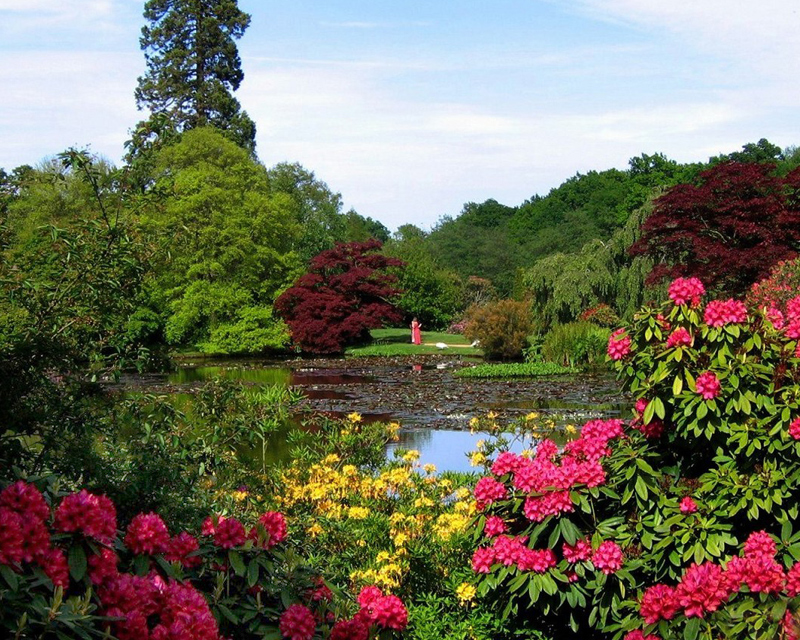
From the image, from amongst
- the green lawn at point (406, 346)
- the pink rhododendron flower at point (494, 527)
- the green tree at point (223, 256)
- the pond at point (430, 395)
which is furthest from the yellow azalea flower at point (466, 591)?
the green tree at point (223, 256)

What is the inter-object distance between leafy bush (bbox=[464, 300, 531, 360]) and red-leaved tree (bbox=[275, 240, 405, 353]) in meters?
4.89

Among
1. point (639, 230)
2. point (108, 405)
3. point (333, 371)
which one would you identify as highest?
point (639, 230)

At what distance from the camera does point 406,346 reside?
107ft

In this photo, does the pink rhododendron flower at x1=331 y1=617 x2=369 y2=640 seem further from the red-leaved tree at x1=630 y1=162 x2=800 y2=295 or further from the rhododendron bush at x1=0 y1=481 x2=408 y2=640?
the red-leaved tree at x1=630 y1=162 x2=800 y2=295

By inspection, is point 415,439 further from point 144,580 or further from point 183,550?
point 144,580

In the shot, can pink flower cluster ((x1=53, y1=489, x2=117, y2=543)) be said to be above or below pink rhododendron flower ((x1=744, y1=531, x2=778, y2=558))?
above

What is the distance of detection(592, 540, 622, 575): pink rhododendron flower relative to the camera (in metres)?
4.00

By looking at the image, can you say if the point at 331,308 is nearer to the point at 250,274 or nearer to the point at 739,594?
the point at 250,274

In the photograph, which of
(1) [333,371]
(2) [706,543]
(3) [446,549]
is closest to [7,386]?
(3) [446,549]

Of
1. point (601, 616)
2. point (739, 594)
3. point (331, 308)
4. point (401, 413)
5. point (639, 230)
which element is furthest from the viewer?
point (331, 308)

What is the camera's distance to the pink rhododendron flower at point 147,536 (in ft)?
8.31

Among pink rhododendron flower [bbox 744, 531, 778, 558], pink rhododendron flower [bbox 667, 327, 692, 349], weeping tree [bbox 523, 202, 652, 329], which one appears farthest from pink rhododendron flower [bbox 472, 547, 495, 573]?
weeping tree [bbox 523, 202, 652, 329]

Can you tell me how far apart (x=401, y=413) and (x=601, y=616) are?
484 inches

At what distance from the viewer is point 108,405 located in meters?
3.77
